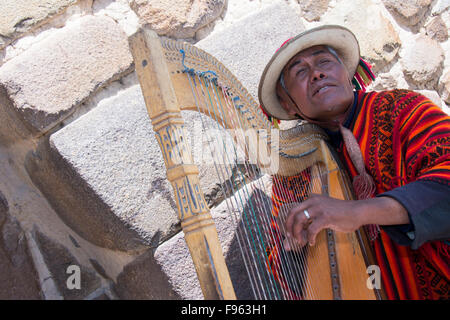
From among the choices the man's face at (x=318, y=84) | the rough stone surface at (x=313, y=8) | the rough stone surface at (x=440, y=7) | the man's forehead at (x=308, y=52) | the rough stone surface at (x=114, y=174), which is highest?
the rough stone surface at (x=440, y=7)

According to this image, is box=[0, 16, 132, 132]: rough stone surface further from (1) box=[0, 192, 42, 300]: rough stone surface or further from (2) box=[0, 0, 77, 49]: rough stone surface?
(1) box=[0, 192, 42, 300]: rough stone surface

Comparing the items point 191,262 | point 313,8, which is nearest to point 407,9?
point 313,8

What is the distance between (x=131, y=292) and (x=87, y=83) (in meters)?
0.89

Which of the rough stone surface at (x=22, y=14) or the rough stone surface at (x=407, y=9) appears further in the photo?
the rough stone surface at (x=407, y=9)

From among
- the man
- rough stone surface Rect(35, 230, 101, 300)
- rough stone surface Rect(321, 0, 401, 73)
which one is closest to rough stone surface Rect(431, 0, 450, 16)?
rough stone surface Rect(321, 0, 401, 73)

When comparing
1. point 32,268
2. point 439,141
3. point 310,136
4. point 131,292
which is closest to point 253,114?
point 310,136

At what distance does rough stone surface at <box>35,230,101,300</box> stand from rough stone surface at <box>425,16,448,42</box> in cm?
225

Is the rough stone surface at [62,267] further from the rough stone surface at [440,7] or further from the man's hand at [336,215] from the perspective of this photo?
the rough stone surface at [440,7]

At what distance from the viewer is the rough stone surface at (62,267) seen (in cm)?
171

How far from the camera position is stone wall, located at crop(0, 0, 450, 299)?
1.55m

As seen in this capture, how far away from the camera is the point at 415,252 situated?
4.63ft

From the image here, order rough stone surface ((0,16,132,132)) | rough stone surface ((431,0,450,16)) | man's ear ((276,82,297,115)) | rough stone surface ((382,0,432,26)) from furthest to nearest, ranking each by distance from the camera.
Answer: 1. rough stone surface ((431,0,450,16))
2. rough stone surface ((382,0,432,26))
3. man's ear ((276,82,297,115))
4. rough stone surface ((0,16,132,132))

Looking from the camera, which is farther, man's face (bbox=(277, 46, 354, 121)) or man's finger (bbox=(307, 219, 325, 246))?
man's face (bbox=(277, 46, 354, 121))

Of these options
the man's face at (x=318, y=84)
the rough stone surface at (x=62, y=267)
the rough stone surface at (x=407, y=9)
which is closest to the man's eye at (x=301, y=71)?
the man's face at (x=318, y=84)
